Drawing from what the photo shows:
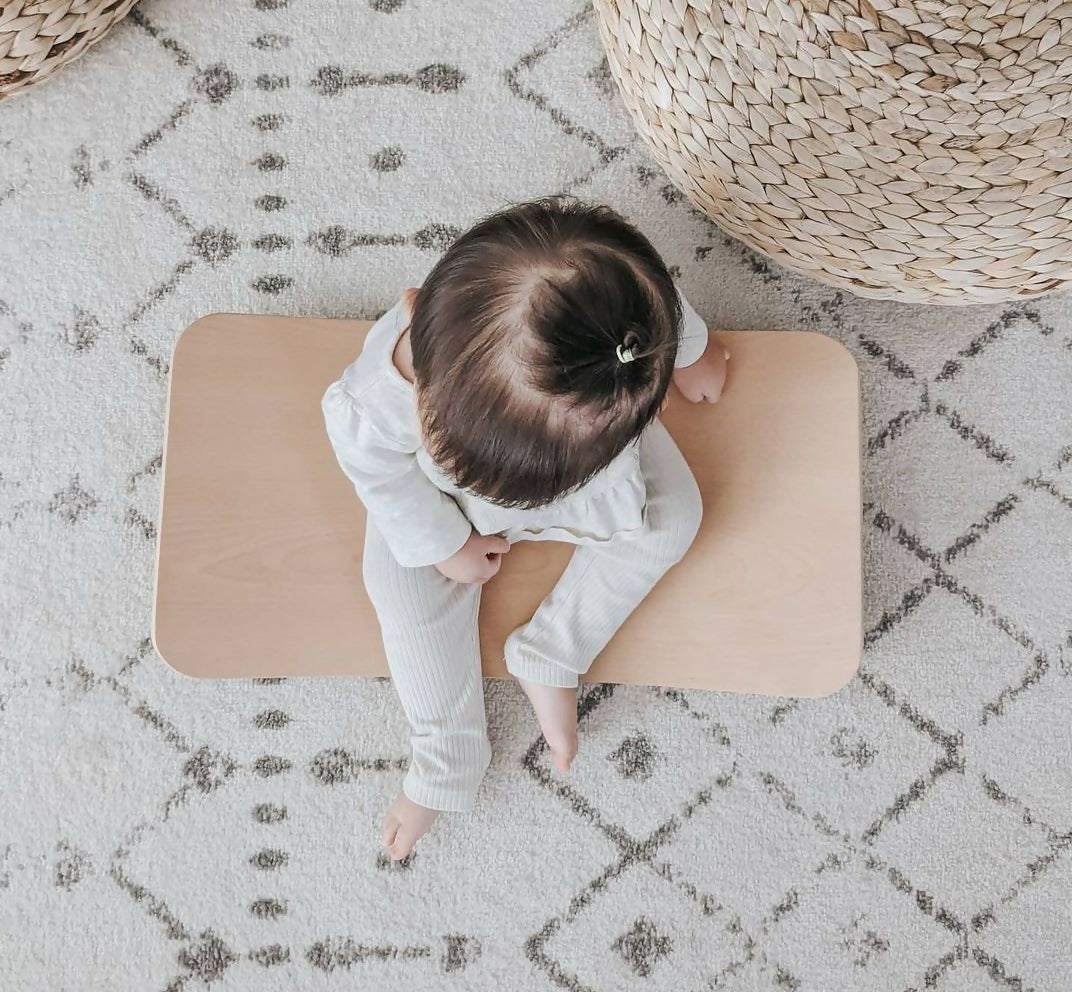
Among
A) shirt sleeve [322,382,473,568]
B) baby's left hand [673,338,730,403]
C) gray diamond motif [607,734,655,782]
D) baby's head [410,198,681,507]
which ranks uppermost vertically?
baby's head [410,198,681,507]

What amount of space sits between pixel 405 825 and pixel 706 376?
1.51 ft

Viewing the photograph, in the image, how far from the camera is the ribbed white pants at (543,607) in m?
0.79

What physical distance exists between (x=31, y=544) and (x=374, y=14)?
60 cm

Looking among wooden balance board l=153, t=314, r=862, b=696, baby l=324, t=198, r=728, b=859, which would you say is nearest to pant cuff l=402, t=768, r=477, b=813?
baby l=324, t=198, r=728, b=859

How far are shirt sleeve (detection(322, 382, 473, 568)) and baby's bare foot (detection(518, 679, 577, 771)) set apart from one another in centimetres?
16

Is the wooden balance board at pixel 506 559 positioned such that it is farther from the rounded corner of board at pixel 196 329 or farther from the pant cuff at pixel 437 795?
the pant cuff at pixel 437 795

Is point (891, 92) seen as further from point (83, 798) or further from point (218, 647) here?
point (83, 798)

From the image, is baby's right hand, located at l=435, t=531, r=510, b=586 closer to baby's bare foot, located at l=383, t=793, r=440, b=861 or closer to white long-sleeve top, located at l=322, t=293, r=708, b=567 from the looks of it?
white long-sleeve top, located at l=322, t=293, r=708, b=567

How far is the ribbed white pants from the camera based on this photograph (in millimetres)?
793

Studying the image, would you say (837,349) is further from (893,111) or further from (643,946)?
(643,946)

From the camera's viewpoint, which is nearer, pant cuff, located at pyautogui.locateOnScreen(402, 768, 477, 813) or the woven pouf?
the woven pouf

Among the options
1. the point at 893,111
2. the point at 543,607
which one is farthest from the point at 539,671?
the point at 893,111

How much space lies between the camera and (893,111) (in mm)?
730

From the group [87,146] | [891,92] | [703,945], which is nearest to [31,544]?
[87,146]
